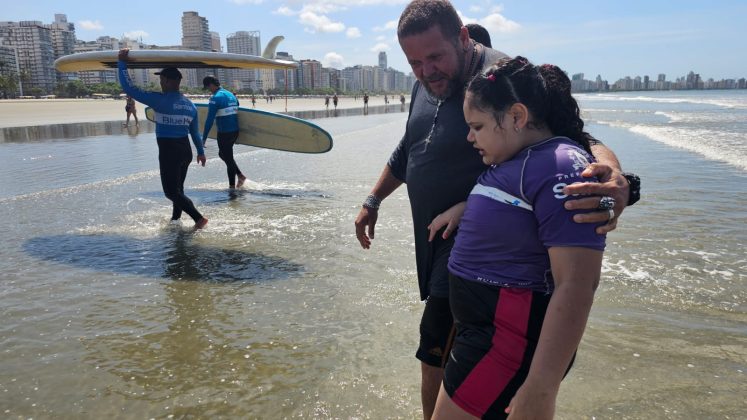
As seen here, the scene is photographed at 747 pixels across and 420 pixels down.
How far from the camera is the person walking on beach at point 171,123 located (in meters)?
6.25

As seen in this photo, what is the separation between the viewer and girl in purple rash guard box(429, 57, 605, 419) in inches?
54.3

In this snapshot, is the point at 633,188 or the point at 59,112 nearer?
the point at 633,188

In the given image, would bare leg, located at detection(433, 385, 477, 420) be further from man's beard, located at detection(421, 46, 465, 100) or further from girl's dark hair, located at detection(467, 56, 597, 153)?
man's beard, located at detection(421, 46, 465, 100)

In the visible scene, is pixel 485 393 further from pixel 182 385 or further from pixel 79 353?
pixel 79 353

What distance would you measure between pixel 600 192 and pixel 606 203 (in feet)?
0.11

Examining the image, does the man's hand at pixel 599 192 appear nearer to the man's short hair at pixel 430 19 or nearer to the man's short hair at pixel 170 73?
the man's short hair at pixel 430 19

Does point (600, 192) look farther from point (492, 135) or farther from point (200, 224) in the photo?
point (200, 224)

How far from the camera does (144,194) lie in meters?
8.95

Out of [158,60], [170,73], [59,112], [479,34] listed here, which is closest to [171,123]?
[170,73]

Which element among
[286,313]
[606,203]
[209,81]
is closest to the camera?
[606,203]

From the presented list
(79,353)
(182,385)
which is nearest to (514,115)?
(182,385)

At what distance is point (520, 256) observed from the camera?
4.94 feet

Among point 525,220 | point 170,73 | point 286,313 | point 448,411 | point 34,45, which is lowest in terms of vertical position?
point 286,313

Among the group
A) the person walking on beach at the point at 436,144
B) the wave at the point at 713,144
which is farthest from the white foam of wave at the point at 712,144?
the person walking on beach at the point at 436,144
